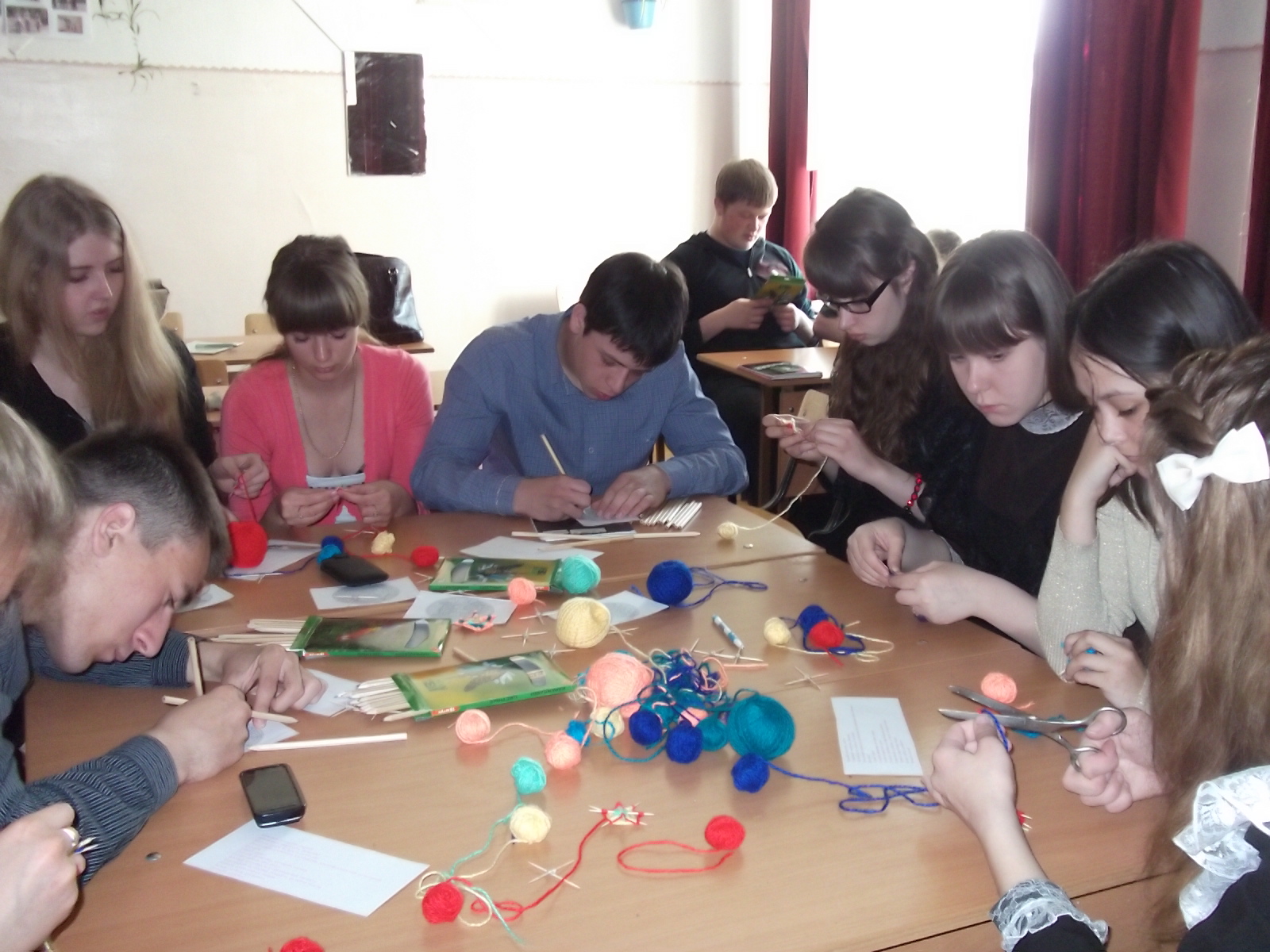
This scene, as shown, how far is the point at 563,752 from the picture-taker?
128 centimetres

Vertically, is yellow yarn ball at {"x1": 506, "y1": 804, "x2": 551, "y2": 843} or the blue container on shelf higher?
the blue container on shelf

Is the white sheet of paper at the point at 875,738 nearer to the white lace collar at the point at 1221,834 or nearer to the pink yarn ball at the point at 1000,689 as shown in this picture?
the pink yarn ball at the point at 1000,689

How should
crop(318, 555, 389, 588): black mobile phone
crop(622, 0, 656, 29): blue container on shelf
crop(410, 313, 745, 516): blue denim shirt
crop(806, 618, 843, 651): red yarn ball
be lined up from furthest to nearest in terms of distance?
crop(622, 0, 656, 29): blue container on shelf
crop(410, 313, 745, 516): blue denim shirt
crop(318, 555, 389, 588): black mobile phone
crop(806, 618, 843, 651): red yarn ball

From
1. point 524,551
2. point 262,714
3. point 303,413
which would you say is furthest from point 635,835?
point 303,413

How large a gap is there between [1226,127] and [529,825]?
11.2 ft

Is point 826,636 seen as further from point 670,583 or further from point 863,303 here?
point 863,303

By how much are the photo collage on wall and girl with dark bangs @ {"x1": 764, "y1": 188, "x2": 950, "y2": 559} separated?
3.92 metres

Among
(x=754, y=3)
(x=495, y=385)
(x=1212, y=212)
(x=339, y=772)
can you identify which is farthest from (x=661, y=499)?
(x=754, y=3)

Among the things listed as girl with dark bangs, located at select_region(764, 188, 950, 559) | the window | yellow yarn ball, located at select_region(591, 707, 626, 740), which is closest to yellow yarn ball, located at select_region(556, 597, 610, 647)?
yellow yarn ball, located at select_region(591, 707, 626, 740)

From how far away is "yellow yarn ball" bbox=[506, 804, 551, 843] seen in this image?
3.68ft

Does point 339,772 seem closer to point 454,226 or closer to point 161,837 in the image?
point 161,837

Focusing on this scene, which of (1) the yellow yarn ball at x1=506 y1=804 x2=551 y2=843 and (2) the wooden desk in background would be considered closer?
(2) the wooden desk in background

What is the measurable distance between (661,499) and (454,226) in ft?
12.1

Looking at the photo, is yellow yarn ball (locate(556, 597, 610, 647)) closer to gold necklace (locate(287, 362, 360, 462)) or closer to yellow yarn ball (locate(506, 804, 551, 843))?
yellow yarn ball (locate(506, 804, 551, 843))
